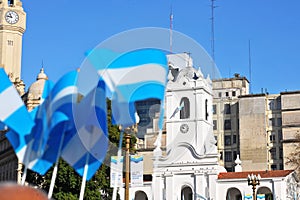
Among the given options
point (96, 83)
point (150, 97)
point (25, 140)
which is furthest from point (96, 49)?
point (25, 140)

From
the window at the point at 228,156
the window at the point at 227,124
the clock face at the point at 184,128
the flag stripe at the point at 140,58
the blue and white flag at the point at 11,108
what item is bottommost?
the blue and white flag at the point at 11,108

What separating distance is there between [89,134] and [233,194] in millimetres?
27215

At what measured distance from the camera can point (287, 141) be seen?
80.4 m

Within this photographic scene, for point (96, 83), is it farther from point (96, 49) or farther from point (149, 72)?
point (149, 72)

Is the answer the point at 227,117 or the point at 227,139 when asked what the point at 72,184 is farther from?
the point at 227,117

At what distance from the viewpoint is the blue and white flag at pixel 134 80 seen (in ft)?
74.2

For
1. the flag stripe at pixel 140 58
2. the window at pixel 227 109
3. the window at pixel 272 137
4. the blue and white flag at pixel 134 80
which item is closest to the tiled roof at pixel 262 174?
the blue and white flag at pixel 134 80

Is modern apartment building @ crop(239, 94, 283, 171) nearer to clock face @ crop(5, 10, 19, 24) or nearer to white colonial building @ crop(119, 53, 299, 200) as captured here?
white colonial building @ crop(119, 53, 299, 200)

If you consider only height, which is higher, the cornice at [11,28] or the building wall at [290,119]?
the cornice at [11,28]

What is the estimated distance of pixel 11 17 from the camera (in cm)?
10006

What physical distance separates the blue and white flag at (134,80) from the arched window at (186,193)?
29.6 meters

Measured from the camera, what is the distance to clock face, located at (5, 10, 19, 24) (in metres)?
99.4

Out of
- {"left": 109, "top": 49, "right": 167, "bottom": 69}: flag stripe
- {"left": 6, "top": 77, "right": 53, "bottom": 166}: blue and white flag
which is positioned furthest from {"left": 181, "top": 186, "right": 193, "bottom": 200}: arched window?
{"left": 109, "top": 49, "right": 167, "bottom": 69}: flag stripe

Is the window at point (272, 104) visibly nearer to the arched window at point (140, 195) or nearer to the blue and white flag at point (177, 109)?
the blue and white flag at point (177, 109)
